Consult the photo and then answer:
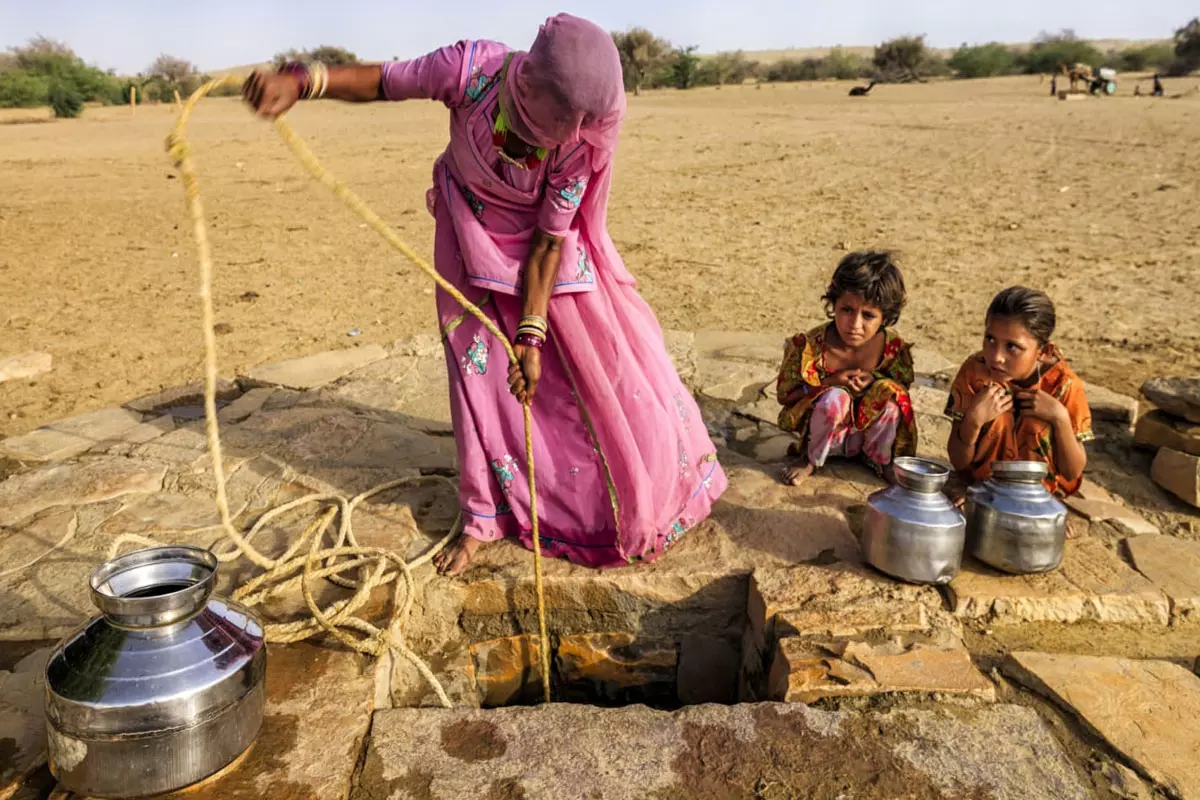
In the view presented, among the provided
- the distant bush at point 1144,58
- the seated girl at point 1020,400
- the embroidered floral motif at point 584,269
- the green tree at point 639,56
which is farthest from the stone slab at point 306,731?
the distant bush at point 1144,58

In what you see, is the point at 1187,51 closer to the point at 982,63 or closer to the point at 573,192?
the point at 982,63

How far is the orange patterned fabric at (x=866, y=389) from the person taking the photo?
301cm

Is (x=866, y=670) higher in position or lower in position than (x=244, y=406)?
lower

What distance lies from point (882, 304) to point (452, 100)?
4.89 ft

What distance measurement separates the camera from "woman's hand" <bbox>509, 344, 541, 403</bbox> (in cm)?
235

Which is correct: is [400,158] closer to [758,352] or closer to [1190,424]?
[758,352]

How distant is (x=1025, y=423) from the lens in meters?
2.79

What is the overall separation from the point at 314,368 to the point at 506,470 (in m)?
2.10

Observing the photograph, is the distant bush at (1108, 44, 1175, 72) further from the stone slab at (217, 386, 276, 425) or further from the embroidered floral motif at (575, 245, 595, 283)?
the embroidered floral motif at (575, 245, 595, 283)

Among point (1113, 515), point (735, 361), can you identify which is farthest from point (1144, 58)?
point (1113, 515)

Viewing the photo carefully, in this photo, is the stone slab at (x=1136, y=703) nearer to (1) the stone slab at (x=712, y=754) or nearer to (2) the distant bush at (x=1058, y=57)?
(1) the stone slab at (x=712, y=754)

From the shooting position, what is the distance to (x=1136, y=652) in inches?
89.7

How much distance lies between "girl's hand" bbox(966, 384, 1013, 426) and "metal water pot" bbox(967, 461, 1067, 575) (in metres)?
0.26

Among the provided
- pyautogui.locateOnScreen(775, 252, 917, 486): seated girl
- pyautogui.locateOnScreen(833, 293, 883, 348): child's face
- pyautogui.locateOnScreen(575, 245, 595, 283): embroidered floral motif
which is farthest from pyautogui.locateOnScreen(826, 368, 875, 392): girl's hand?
pyautogui.locateOnScreen(575, 245, 595, 283): embroidered floral motif
